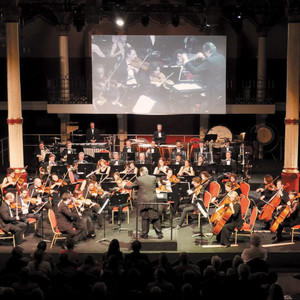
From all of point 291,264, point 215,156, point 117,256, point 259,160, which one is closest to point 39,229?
point 117,256

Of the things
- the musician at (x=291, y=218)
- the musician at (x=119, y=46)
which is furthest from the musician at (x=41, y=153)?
the musician at (x=291, y=218)

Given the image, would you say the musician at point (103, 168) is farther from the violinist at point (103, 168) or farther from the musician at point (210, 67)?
the musician at point (210, 67)

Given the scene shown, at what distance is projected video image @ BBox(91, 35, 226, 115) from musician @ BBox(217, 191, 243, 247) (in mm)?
9052

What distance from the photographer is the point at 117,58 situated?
20.2 metres

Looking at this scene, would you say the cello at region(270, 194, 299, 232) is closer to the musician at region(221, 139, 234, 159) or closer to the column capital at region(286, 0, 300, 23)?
the musician at region(221, 139, 234, 159)

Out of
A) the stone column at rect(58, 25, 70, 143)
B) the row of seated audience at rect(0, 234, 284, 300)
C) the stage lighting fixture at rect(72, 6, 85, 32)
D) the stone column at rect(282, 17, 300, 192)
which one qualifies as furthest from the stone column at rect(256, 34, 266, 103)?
the row of seated audience at rect(0, 234, 284, 300)

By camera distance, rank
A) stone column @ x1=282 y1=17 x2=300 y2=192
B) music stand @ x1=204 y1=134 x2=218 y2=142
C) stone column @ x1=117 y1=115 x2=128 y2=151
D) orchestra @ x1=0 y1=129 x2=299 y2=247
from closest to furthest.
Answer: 1. orchestra @ x1=0 y1=129 x2=299 y2=247
2. stone column @ x1=282 y1=17 x2=300 y2=192
3. music stand @ x1=204 y1=134 x2=218 y2=142
4. stone column @ x1=117 y1=115 x2=128 y2=151

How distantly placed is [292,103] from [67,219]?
7268mm

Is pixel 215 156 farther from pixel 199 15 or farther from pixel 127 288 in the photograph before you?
pixel 127 288

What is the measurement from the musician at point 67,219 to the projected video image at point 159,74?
353 inches

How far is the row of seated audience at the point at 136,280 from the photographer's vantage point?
23.9 feet

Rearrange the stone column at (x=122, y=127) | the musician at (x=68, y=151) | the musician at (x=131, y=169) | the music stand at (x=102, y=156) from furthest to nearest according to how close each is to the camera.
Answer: the stone column at (x=122, y=127)
the musician at (x=68, y=151)
the music stand at (x=102, y=156)
the musician at (x=131, y=169)

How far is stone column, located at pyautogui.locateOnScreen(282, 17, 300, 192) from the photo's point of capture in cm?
1549

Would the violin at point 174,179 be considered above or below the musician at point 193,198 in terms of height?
above
